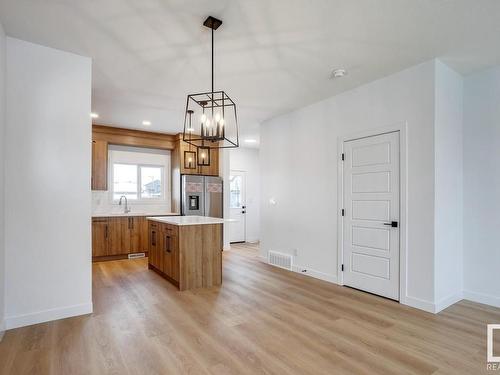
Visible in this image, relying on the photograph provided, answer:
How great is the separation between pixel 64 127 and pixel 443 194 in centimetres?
431

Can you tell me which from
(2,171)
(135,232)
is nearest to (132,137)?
(135,232)

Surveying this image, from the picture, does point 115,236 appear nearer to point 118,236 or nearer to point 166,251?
point 118,236

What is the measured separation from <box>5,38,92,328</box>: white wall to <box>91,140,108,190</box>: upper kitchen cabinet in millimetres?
3039

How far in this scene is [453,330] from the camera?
2711mm

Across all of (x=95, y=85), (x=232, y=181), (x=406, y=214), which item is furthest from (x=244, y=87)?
(x=232, y=181)

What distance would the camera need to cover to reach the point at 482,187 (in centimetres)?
346

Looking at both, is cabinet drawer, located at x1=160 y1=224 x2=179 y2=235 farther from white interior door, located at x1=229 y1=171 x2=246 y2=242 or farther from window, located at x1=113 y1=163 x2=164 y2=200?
white interior door, located at x1=229 y1=171 x2=246 y2=242

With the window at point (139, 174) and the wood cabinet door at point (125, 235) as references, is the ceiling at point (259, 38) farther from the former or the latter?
the wood cabinet door at point (125, 235)

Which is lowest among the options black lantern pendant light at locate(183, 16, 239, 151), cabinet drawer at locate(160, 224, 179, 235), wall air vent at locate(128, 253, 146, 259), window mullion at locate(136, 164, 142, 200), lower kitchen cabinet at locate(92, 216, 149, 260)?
wall air vent at locate(128, 253, 146, 259)

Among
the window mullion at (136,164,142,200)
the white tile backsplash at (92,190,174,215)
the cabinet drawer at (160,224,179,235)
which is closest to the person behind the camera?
the cabinet drawer at (160,224,179,235)

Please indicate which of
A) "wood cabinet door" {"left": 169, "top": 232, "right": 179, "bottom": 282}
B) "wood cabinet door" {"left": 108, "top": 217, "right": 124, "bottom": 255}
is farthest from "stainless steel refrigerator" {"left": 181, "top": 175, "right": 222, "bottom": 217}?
"wood cabinet door" {"left": 169, "top": 232, "right": 179, "bottom": 282}

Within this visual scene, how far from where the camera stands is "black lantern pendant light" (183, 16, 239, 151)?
2.73 m

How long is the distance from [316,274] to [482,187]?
8.15 feet

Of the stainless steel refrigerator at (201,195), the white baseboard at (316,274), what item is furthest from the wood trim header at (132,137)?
the white baseboard at (316,274)
